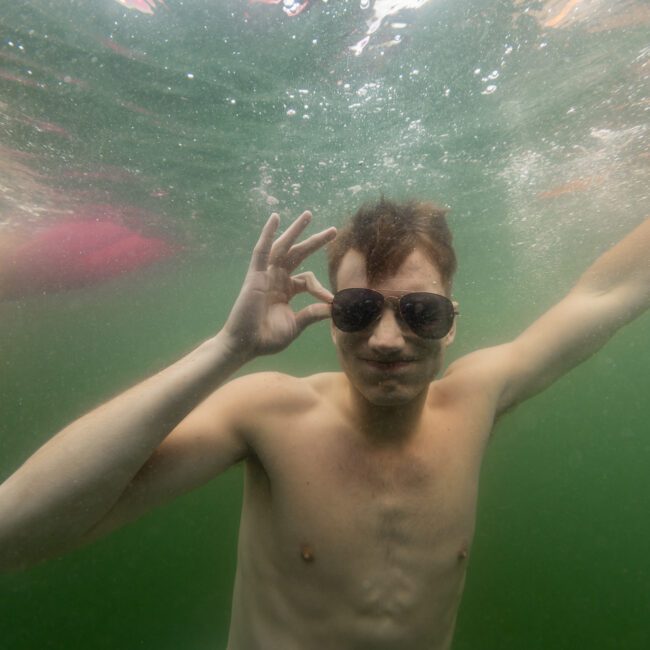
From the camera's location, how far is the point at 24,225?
16.3 meters

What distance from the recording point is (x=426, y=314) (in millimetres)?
2783

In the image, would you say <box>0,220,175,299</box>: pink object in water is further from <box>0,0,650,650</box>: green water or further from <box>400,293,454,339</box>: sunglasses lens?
<box>400,293,454,339</box>: sunglasses lens

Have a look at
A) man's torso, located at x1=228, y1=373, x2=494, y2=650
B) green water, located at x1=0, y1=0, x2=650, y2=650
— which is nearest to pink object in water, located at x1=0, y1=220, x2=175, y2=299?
green water, located at x1=0, y1=0, x2=650, y2=650

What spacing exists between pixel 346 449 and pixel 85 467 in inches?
62.5

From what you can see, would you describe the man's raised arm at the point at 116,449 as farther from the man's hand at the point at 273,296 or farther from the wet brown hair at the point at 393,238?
the wet brown hair at the point at 393,238

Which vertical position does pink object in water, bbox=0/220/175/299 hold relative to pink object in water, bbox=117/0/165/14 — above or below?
above

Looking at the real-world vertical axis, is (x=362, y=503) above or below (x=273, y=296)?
below

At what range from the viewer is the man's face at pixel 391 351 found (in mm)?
2729

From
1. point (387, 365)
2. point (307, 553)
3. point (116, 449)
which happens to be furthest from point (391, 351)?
point (116, 449)

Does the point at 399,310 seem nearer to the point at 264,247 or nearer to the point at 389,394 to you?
the point at 389,394

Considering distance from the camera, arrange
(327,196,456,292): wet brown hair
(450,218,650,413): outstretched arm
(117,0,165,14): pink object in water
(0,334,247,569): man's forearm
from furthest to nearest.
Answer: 1. (117,0,165,14): pink object in water
2. (450,218,650,413): outstretched arm
3. (327,196,456,292): wet brown hair
4. (0,334,247,569): man's forearm

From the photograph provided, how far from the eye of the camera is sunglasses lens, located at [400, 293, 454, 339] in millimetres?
2764

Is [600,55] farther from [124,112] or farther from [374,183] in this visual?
[124,112]

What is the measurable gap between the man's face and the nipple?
981 mm
